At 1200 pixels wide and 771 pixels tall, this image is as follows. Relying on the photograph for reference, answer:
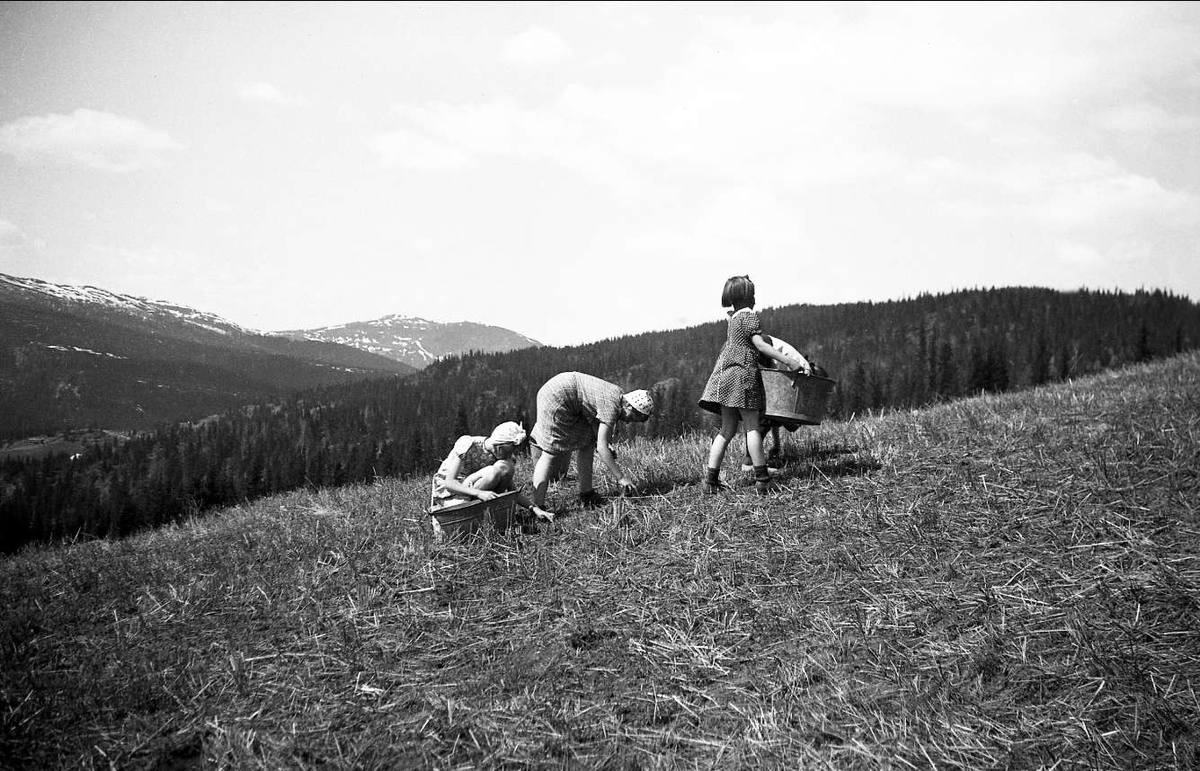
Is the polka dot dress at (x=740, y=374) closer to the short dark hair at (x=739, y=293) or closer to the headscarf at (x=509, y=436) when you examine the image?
the short dark hair at (x=739, y=293)

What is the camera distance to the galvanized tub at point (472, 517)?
6379 mm

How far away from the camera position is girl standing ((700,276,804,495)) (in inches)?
277

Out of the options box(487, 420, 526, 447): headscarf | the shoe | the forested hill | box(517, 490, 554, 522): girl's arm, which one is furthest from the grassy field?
the forested hill

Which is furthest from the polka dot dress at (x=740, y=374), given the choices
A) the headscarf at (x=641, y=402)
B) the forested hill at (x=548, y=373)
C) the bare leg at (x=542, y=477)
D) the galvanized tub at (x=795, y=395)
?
the forested hill at (x=548, y=373)

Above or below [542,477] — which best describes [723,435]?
above

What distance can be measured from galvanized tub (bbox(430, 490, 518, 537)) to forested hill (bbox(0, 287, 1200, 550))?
59.1m

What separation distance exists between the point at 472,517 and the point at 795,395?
3.39m

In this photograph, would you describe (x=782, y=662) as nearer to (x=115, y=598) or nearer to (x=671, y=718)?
(x=671, y=718)

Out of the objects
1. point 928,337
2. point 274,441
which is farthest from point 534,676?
point 928,337

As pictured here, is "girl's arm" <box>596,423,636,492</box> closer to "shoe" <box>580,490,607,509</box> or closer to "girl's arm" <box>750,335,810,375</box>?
"shoe" <box>580,490,607,509</box>

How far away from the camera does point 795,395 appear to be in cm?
691

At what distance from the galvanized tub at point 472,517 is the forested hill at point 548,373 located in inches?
2326

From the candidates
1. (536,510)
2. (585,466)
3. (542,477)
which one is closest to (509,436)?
(542,477)

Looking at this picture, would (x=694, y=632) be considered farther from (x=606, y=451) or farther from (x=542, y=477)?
(x=542, y=477)
